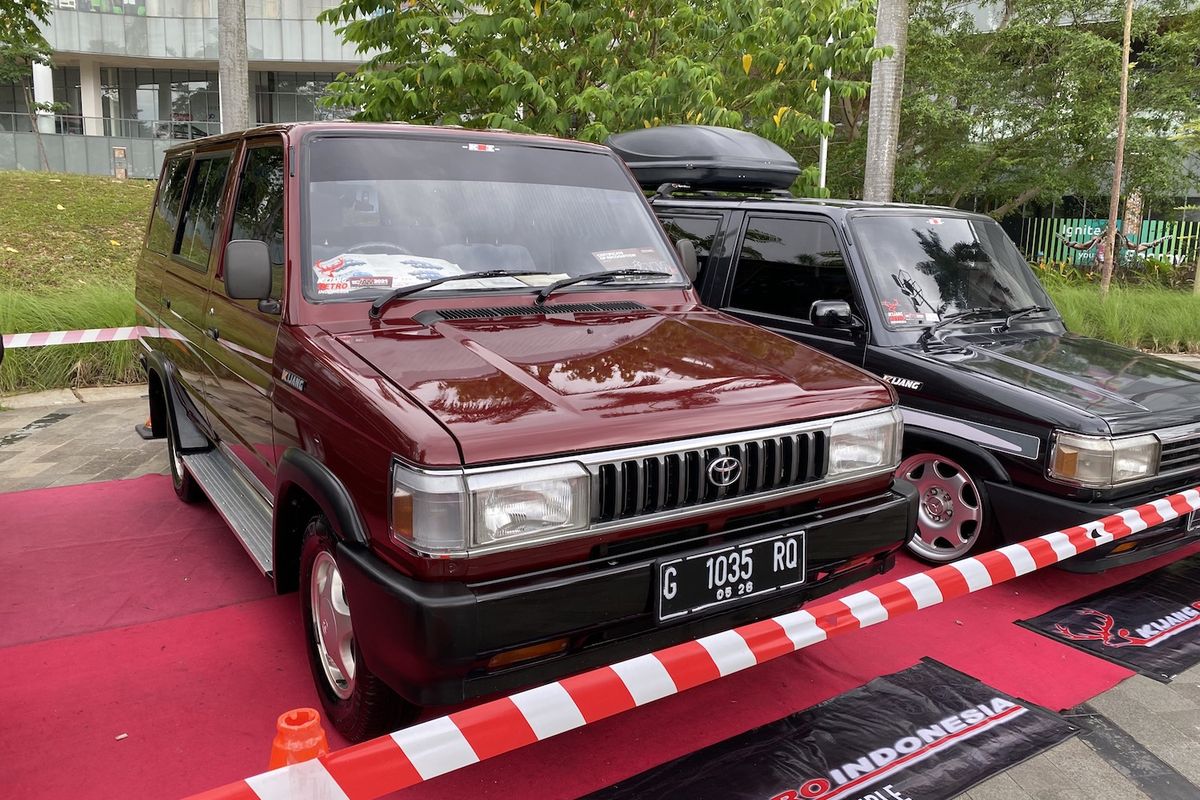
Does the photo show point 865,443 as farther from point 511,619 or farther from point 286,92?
point 286,92

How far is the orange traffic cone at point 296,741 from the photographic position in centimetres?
181

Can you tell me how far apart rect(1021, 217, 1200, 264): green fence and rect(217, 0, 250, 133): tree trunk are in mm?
16739

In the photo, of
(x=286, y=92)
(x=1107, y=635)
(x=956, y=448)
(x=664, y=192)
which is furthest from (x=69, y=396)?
(x=286, y=92)

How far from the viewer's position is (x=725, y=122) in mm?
8992

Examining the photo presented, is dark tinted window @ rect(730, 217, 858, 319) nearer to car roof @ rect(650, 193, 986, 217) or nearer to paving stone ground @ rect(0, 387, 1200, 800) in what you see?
car roof @ rect(650, 193, 986, 217)

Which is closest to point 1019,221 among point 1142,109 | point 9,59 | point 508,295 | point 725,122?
point 1142,109

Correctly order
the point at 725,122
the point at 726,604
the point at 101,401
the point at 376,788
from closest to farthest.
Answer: the point at 376,788
the point at 726,604
the point at 101,401
the point at 725,122

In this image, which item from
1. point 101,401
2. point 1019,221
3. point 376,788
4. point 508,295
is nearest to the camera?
point 376,788

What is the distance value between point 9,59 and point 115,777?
27.4 metres

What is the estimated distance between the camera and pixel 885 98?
10305 millimetres

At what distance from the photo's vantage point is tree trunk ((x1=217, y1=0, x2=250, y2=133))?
9.50 metres

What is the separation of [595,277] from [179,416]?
8.91ft

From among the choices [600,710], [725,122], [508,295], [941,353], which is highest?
[725,122]

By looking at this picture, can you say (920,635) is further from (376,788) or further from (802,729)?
(376,788)
